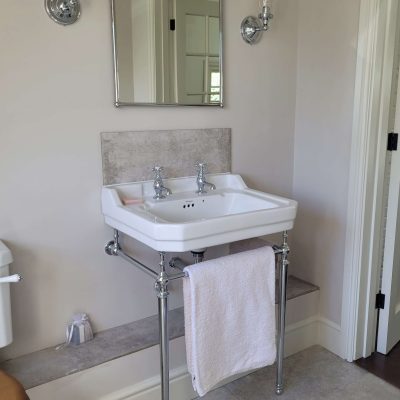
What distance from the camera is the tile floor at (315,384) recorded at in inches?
71.7

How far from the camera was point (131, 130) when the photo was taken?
1.71m

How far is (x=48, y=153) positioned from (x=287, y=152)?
1.23 meters

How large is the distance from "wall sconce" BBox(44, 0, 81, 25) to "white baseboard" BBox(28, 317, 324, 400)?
4.17ft

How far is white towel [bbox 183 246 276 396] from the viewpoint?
1.41m

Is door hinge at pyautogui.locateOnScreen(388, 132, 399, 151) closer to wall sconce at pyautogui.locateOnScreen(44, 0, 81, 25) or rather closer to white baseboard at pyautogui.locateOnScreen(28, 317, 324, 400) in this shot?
white baseboard at pyautogui.locateOnScreen(28, 317, 324, 400)

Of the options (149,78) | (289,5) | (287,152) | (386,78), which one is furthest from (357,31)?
(149,78)

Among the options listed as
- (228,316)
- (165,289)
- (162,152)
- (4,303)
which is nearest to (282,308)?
(228,316)

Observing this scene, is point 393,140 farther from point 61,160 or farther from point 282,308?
point 61,160

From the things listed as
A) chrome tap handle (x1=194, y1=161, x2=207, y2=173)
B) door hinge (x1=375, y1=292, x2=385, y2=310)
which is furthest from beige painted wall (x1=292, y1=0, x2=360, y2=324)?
chrome tap handle (x1=194, y1=161, x2=207, y2=173)

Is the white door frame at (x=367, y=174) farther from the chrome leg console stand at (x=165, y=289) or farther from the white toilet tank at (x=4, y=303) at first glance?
the white toilet tank at (x=4, y=303)

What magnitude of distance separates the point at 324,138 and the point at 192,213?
2.62 ft

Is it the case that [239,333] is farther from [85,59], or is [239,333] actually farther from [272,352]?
[85,59]

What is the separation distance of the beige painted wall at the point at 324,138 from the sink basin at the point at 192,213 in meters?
0.44

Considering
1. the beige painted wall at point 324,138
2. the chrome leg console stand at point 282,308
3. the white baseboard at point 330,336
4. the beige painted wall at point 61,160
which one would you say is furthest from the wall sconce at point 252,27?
the white baseboard at point 330,336
